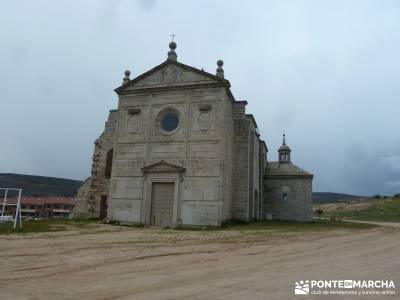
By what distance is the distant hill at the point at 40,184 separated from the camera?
264 feet

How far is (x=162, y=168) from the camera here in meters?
23.9

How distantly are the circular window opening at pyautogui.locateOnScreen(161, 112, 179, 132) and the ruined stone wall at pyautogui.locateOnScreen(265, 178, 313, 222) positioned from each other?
52.2ft

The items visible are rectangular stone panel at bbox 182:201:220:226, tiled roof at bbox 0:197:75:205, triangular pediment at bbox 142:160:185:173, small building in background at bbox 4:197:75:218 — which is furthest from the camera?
tiled roof at bbox 0:197:75:205

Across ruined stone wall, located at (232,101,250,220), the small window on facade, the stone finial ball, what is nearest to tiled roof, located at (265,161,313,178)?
the small window on facade

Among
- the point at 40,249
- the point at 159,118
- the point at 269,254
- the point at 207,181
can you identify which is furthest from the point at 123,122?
the point at 269,254

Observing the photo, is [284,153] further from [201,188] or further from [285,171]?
[201,188]

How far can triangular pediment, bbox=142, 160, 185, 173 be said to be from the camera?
23.5 metres

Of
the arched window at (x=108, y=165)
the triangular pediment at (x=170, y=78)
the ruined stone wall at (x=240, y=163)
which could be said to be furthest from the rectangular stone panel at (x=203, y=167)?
the arched window at (x=108, y=165)

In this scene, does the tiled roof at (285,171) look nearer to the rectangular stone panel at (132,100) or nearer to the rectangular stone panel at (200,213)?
the rectangular stone panel at (200,213)

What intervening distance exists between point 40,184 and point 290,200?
70.0 metres

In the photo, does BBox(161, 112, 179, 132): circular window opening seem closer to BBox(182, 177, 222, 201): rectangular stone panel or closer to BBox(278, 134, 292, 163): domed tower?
BBox(182, 177, 222, 201): rectangular stone panel

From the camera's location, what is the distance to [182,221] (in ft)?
75.2

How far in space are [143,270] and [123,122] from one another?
62.6ft

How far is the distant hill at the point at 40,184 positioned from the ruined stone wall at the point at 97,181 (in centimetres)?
5480
